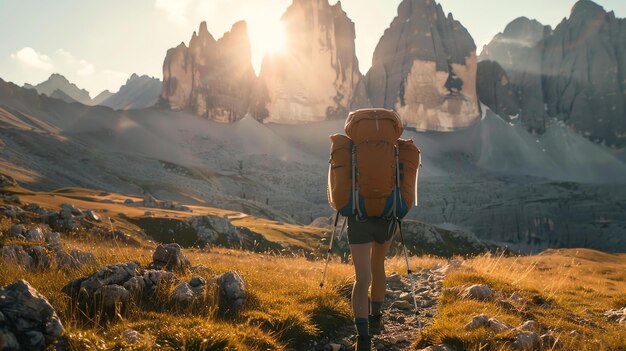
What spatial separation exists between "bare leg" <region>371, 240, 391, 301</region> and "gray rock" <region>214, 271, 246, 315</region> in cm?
217

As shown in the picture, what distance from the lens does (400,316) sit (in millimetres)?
8219

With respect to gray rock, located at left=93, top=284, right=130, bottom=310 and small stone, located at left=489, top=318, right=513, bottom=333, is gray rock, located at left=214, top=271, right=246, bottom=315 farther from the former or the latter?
small stone, located at left=489, top=318, right=513, bottom=333

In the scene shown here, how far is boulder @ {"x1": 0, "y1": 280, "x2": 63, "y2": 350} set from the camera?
397 cm

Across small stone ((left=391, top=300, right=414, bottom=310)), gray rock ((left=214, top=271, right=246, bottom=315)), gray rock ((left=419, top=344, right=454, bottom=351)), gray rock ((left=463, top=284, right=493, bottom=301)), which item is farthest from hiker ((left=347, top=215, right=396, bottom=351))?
gray rock ((left=463, top=284, right=493, bottom=301))

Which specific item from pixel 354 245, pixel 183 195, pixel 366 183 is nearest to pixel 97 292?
pixel 354 245

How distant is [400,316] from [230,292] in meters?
3.63

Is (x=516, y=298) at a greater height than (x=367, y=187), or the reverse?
(x=367, y=187)

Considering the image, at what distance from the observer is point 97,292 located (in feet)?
17.6

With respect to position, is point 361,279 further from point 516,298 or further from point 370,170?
point 516,298

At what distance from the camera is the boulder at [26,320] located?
13.0 ft

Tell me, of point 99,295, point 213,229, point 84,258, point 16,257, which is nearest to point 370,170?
point 99,295

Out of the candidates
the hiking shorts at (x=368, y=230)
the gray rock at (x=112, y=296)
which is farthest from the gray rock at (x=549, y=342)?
the gray rock at (x=112, y=296)

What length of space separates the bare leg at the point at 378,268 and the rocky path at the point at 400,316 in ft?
2.42

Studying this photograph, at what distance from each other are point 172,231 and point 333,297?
1326 inches
